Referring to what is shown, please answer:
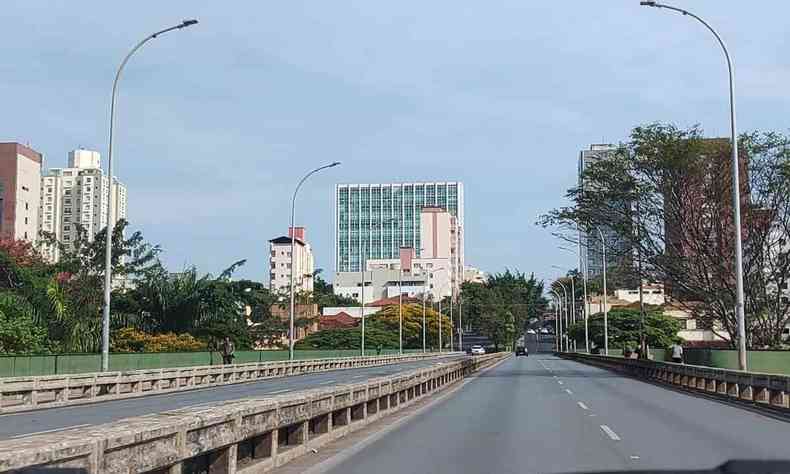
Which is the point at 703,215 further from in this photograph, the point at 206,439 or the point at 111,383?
the point at 206,439

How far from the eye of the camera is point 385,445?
50.4 feet

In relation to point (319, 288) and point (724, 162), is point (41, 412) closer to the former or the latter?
point (724, 162)

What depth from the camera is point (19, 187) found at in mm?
121812

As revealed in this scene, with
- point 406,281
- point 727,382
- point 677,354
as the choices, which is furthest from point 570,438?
point 406,281

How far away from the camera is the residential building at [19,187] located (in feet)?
389

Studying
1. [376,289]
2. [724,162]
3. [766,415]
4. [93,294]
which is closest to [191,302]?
[93,294]

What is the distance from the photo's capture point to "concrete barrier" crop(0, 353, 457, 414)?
26.9 metres

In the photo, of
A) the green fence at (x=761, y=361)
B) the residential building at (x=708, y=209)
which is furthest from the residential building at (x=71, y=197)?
the green fence at (x=761, y=361)

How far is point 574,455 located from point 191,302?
193ft

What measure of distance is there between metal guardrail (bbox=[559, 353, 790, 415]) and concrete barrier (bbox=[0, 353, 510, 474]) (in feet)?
35.5

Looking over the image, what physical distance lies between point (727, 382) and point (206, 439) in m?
22.1

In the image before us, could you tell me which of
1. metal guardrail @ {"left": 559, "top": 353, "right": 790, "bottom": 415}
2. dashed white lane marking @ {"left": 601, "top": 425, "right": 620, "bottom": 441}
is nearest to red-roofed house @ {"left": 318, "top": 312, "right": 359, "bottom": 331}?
metal guardrail @ {"left": 559, "top": 353, "right": 790, "bottom": 415}

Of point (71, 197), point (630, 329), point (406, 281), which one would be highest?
point (71, 197)

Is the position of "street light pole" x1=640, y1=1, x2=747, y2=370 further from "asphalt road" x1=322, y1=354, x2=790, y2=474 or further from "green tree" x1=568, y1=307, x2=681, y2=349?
"green tree" x1=568, y1=307, x2=681, y2=349
